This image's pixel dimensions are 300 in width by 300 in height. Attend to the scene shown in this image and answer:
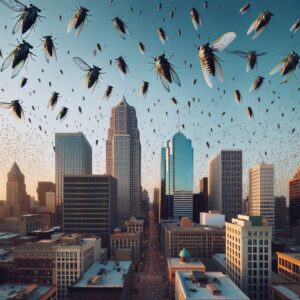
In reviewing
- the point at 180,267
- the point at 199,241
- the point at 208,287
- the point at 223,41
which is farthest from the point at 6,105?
the point at 199,241

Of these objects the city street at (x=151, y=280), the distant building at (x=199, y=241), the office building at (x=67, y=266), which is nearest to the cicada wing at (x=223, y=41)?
the office building at (x=67, y=266)

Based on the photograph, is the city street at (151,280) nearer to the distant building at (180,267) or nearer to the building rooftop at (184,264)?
the distant building at (180,267)

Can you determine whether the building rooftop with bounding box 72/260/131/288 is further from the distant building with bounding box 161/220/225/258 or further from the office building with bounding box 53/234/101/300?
the distant building with bounding box 161/220/225/258

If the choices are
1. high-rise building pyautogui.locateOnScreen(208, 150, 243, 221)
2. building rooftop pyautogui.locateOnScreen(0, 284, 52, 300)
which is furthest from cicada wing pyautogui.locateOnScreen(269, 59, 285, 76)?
high-rise building pyautogui.locateOnScreen(208, 150, 243, 221)

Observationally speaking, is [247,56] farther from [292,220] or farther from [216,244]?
[292,220]

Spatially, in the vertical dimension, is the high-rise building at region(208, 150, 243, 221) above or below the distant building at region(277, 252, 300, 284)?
above

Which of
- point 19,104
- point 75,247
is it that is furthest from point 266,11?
point 75,247

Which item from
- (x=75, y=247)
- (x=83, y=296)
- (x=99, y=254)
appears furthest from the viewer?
(x=99, y=254)
